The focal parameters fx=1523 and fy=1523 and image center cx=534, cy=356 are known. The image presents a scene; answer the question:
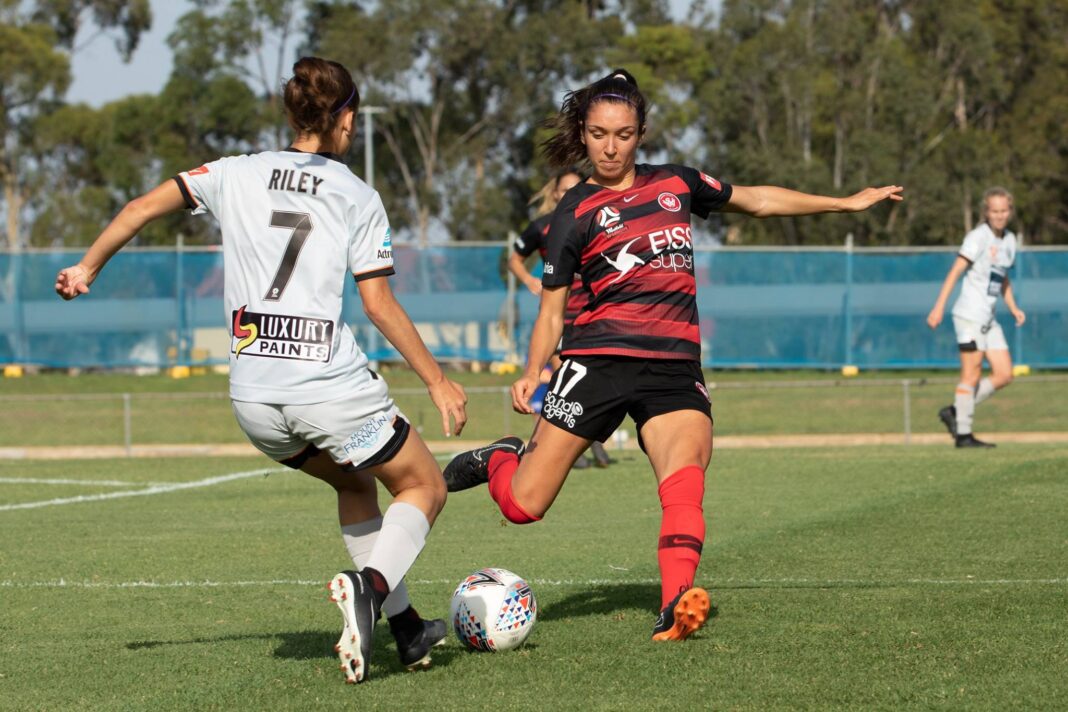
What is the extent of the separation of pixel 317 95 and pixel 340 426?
1.13m

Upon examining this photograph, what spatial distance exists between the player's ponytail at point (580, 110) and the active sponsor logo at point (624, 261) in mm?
533

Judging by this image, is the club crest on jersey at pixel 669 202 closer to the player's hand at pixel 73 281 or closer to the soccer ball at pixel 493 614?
the soccer ball at pixel 493 614

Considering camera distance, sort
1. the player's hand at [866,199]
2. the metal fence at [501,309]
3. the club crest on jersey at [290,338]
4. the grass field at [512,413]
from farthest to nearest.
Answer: the metal fence at [501,309]
the grass field at [512,413]
the player's hand at [866,199]
the club crest on jersey at [290,338]

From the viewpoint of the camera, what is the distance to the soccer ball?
579 centimetres

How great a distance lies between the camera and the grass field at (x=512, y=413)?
814 inches

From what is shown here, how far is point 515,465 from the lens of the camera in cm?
649

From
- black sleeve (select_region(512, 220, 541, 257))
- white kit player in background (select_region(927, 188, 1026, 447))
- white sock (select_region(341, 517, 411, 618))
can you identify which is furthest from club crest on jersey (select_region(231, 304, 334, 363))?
white kit player in background (select_region(927, 188, 1026, 447))

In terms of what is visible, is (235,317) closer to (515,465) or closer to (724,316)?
(515,465)

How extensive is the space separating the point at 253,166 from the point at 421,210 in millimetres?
48059

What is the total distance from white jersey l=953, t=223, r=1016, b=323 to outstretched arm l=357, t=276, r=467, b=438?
10.1m

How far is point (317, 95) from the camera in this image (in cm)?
518

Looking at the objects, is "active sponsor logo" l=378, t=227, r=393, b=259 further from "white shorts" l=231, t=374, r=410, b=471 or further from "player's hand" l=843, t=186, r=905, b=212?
"player's hand" l=843, t=186, r=905, b=212

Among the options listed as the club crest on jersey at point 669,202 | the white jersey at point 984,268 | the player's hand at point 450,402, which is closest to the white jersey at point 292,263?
the player's hand at point 450,402

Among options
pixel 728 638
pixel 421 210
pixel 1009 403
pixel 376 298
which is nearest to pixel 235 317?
pixel 376 298
